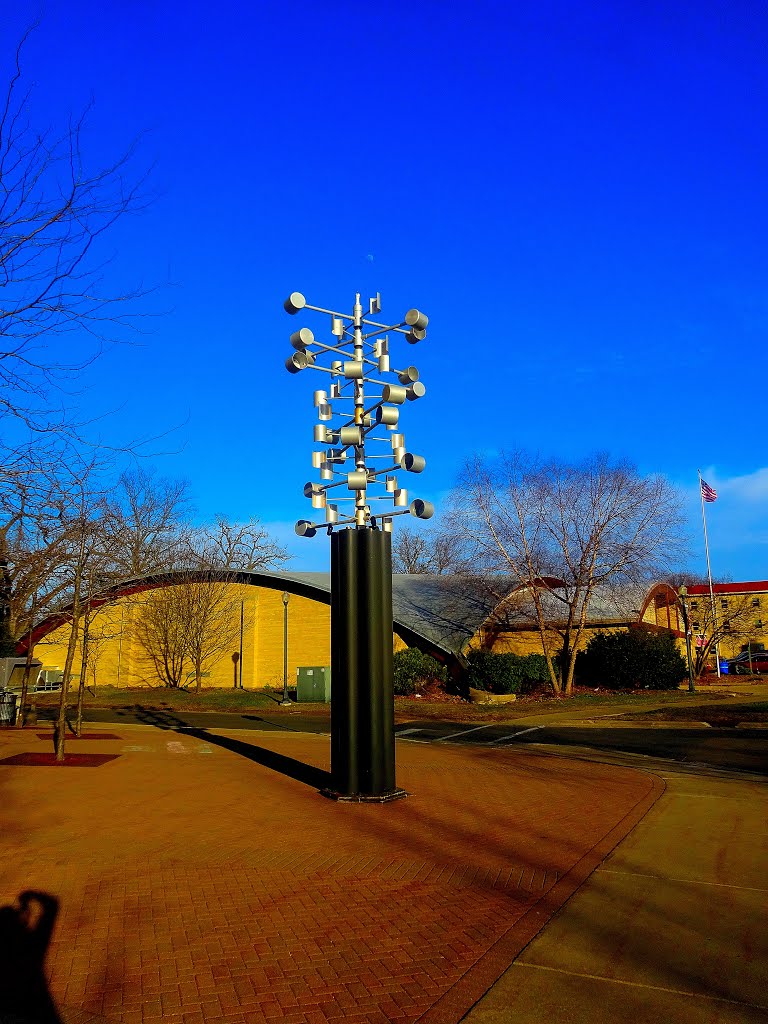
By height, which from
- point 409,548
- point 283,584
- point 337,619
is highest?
point 409,548

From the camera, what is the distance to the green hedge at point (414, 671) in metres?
32.2

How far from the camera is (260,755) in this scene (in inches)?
585

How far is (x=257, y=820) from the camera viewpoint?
8945 mm

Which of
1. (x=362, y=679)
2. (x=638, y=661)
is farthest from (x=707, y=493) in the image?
(x=362, y=679)

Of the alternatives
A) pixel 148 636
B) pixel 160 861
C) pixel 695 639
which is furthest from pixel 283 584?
pixel 160 861

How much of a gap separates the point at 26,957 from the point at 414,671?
27850mm

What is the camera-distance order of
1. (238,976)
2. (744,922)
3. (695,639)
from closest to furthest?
(238,976), (744,922), (695,639)

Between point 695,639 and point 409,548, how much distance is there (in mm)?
36884

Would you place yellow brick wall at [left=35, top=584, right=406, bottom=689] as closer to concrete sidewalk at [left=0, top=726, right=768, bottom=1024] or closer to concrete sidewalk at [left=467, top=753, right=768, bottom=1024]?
concrete sidewalk at [left=0, top=726, right=768, bottom=1024]

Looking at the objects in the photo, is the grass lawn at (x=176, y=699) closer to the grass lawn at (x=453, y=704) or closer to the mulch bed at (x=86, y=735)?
the grass lawn at (x=453, y=704)

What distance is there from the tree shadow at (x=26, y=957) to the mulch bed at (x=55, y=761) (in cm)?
739

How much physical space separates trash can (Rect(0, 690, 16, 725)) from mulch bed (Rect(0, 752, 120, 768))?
6425 mm

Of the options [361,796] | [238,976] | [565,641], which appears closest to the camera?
[238,976]

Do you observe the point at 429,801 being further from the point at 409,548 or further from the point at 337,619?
the point at 409,548
